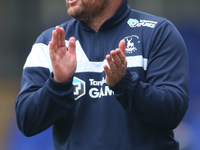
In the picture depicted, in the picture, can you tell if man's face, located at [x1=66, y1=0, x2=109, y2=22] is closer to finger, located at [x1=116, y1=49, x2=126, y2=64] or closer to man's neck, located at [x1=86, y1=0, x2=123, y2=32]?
man's neck, located at [x1=86, y1=0, x2=123, y2=32]

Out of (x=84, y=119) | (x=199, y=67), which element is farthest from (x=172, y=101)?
(x=199, y=67)

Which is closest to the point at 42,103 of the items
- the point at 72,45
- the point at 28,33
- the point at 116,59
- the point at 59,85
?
the point at 59,85

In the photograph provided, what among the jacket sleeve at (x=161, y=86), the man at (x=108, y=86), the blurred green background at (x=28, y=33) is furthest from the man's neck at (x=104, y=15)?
the blurred green background at (x=28, y=33)

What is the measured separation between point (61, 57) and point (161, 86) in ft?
1.50

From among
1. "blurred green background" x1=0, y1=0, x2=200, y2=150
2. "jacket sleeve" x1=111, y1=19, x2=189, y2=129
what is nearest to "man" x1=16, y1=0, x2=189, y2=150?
"jacket sleeve" x1=111, y1=19, x2=189, y2=129

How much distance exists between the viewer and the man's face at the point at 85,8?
1886 mm

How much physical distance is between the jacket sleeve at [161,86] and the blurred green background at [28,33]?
1.88 meters

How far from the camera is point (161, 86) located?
1.64 meters

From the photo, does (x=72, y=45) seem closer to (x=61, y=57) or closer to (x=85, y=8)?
(x=61, y=57)

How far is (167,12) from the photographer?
3.89 meters

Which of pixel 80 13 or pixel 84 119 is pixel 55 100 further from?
pixel 80 13

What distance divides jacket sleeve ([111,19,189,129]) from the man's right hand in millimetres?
218

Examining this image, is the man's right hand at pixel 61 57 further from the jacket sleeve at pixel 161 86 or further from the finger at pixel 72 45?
the jacket sleeve at pixel 161 86

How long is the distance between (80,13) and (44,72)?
35 centimetres
